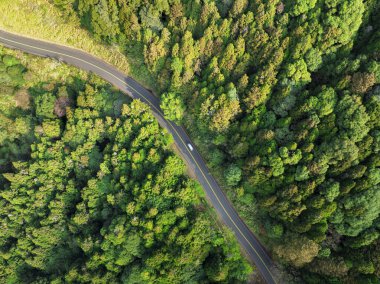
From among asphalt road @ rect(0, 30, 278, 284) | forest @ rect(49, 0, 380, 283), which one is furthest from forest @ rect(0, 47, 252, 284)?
forest @ rect(49, 0, 380, 283)

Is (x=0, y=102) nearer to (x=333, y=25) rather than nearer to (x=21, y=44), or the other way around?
(x=21, y=44)

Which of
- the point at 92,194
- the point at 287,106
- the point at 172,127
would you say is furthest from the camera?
the point at 172,127

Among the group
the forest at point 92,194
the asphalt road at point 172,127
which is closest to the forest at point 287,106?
the asphalt road at point 172,127

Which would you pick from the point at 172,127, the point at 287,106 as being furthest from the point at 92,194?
the point at 287,106

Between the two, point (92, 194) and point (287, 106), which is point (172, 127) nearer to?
point (92, 194)

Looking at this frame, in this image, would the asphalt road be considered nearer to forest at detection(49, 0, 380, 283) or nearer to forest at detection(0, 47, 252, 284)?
forest at detection(0, 47, 252, 284)

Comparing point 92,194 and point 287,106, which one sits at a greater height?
point 92,194

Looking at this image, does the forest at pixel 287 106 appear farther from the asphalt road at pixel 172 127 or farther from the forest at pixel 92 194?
the forest at pixel 92 194
